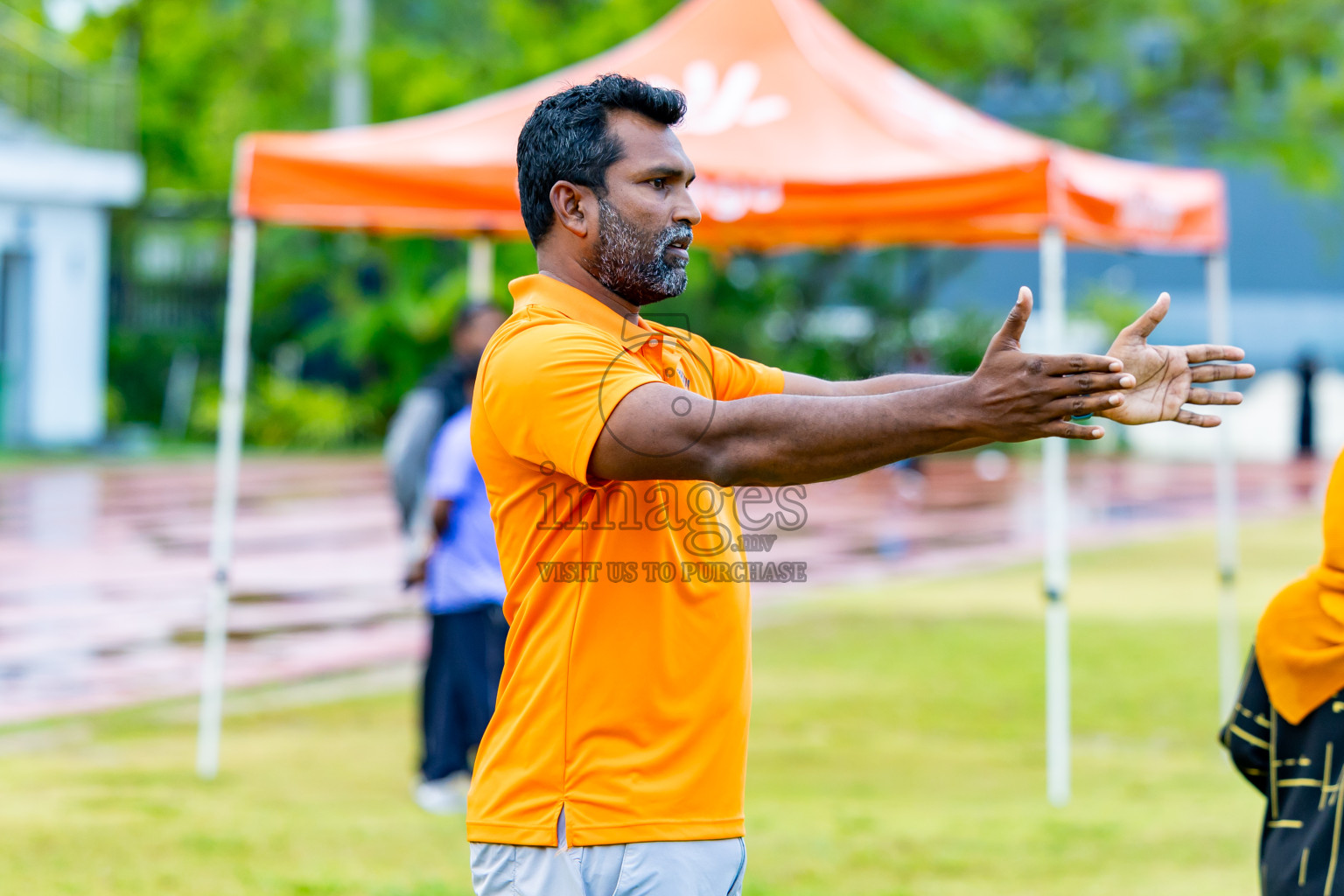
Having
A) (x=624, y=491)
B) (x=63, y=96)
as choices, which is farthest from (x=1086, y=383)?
(x=63, y=96)

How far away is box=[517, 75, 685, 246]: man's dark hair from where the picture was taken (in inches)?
92.4

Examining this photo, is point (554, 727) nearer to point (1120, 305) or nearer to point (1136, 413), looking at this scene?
point (1136, 413)

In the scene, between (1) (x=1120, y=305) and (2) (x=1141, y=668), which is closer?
(2) (x=1141, y=668)

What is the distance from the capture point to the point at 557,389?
2.17 metres

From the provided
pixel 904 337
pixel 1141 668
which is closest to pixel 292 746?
pixel 1141 668

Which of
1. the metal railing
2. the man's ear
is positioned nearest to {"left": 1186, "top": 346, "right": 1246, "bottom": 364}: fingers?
the man's ear

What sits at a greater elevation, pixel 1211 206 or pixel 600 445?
pixel 1211 206

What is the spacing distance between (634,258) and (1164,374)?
2.69 ft

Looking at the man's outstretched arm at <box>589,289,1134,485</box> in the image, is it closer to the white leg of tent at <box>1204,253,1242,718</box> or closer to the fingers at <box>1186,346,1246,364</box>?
the fingers at <box>1186,346,1246,364</box>

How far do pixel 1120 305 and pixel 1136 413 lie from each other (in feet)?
90.6

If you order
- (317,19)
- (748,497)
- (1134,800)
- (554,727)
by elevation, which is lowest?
(1134,800)

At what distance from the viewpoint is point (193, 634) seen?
9.86m

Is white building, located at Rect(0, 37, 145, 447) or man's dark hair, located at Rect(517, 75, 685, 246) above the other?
white building, located at Rect(0, 37, 145, 447)

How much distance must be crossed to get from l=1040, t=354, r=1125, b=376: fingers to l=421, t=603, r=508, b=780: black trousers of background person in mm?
4192
